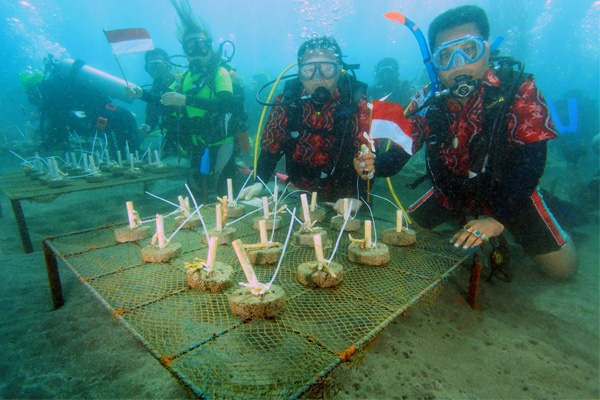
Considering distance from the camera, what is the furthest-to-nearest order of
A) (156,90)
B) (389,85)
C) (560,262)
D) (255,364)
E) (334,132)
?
(389,85), (156,90), (334,132), (560,262), (255,364)

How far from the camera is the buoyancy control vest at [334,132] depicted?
15.2ft

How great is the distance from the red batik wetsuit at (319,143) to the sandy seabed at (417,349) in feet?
6.91

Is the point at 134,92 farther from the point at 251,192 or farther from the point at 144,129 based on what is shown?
the point at 251,192

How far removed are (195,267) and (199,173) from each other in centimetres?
551

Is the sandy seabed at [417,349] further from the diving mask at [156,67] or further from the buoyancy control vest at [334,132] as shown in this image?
the diving mask at [156,67]

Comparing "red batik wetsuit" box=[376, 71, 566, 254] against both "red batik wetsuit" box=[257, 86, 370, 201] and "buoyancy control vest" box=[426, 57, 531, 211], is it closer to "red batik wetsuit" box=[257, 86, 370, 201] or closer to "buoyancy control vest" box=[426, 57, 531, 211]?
"buoyancy control vest" box=[426, 57, 531, 211]

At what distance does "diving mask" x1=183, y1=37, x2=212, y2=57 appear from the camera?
6652mm

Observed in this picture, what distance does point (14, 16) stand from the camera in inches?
2504

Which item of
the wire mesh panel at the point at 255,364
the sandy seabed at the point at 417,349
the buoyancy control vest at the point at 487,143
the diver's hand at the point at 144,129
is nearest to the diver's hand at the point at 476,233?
the sandy seabed at the point at 417,349

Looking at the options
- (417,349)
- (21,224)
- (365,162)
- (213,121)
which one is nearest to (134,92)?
(213,121)

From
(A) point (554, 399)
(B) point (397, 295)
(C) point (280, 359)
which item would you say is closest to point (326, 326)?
(C) point (280, 359)

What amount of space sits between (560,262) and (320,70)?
158 inches

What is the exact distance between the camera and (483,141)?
3475 millimetres

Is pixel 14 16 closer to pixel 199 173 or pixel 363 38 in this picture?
pixel 199 173
